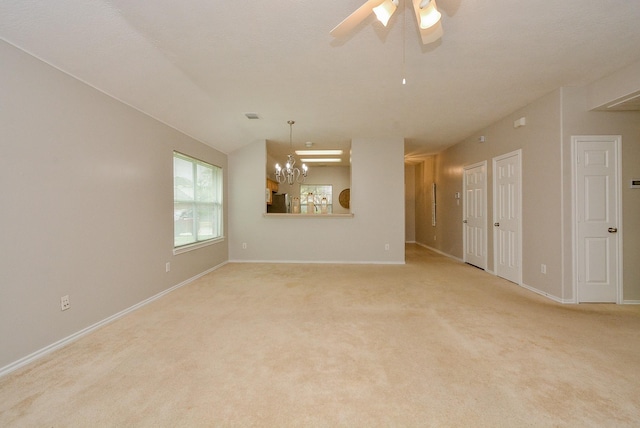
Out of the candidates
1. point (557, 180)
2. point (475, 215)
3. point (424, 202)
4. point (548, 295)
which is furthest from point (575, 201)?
point (424, 202)

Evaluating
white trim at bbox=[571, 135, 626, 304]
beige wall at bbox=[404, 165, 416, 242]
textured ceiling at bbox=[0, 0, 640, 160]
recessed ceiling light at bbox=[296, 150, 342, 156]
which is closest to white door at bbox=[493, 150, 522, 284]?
white trim at bbox=[571, 135, 626, 304]

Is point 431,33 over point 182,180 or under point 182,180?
over

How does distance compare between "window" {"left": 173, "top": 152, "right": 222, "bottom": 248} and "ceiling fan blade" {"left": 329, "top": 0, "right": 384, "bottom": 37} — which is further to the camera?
"window" {"left": 173, "top": 152, "right": 222, "bottom": 248}

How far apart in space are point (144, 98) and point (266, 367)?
10.1ft

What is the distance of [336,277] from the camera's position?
14.6 ft

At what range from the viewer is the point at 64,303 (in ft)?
7.46

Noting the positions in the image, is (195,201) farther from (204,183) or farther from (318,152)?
(318,152)

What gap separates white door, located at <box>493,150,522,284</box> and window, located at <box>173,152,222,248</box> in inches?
199

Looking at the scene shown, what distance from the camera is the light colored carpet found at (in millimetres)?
1466

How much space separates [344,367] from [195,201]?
12.5 ft

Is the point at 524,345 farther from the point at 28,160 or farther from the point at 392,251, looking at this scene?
the point at 28,160

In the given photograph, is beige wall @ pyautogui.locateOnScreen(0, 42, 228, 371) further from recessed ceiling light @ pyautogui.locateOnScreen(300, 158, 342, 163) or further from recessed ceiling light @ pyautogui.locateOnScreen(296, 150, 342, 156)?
recessed ceiling light @ pyautogui.locateOnScreen(300, 158, 342, 163)

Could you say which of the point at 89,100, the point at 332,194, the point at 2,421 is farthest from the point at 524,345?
the point at 332,194

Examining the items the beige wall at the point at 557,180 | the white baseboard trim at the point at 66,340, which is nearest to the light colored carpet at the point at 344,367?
the white baseboard trim at the point at 66,340
